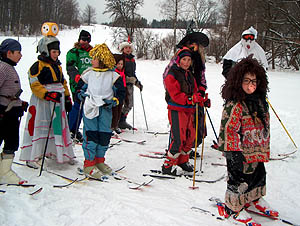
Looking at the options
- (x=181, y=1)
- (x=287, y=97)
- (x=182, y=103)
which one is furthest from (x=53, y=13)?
(x=182, y=103)

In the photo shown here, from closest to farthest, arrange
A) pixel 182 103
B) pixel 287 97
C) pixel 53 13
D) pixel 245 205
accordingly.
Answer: pixel 245 205, pixel 182 103, pixel 287 97, pixel 53 13

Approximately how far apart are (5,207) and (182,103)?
247 centimetres

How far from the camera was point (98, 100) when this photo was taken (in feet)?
11.3

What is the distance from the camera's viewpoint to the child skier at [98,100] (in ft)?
11.5

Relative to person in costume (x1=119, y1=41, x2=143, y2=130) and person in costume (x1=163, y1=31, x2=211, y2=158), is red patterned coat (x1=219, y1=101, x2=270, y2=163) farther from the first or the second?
person in costume (x1=119, y1=41, x2=143, y2=130)

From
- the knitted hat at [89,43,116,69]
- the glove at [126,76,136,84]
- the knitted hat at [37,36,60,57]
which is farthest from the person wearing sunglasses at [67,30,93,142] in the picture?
the knitted hat at [89,43,116,69]

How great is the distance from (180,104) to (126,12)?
77.2 ft

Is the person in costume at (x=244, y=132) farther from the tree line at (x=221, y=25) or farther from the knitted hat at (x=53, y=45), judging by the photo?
the tree line at (x=221, y=25)

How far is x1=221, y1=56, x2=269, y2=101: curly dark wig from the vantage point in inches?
105

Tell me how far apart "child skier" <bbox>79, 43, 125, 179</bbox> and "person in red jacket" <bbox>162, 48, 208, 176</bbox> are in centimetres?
76

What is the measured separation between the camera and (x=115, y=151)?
16.0ft

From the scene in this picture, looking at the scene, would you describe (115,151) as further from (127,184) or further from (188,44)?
(188,44)

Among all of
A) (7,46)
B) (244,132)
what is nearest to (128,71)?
(7,46)

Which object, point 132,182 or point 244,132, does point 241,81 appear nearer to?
point 244,132
